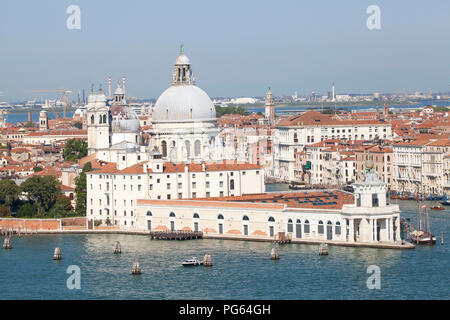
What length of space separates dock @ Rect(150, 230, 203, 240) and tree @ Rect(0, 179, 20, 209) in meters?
5.81

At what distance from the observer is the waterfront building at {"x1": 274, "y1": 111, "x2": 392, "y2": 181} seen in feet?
171

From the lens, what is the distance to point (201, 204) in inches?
1159

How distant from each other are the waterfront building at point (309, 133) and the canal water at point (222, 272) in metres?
23.4

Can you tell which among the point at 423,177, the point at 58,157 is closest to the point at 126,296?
the point at 423,177

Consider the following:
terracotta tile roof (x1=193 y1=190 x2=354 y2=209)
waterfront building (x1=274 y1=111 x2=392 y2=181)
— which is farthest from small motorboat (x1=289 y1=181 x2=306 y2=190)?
terracotta tile roof (x1=193 y1=190 x2=354 y2=209)

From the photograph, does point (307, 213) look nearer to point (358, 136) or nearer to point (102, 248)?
point (102, 248)

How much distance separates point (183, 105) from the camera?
36719mm

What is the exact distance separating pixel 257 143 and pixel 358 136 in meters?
4.56

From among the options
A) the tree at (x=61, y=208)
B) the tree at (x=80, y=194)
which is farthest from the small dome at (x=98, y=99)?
the tree at (x=61, y=208)

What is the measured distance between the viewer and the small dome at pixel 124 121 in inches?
1571

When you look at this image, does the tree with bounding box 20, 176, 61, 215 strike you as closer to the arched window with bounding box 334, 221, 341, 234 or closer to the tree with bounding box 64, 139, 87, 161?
A: the arched window with bounding box 334, 221, 341, 234

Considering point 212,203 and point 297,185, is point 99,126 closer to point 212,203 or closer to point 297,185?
point 297,185

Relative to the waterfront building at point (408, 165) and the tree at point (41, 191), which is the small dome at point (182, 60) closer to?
the tree at point (41, 191)

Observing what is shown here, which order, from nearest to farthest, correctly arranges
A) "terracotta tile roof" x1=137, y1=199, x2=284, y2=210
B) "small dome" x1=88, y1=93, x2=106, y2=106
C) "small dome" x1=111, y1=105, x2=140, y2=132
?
1. "terracotta tile roof" x1=137, y1=199, x2=284, y2=210
2. "small dome" x1=111, y1=105, x2=140, y2=132
3. "small dome" x1=88, y1=93, x2=106, y2=106
